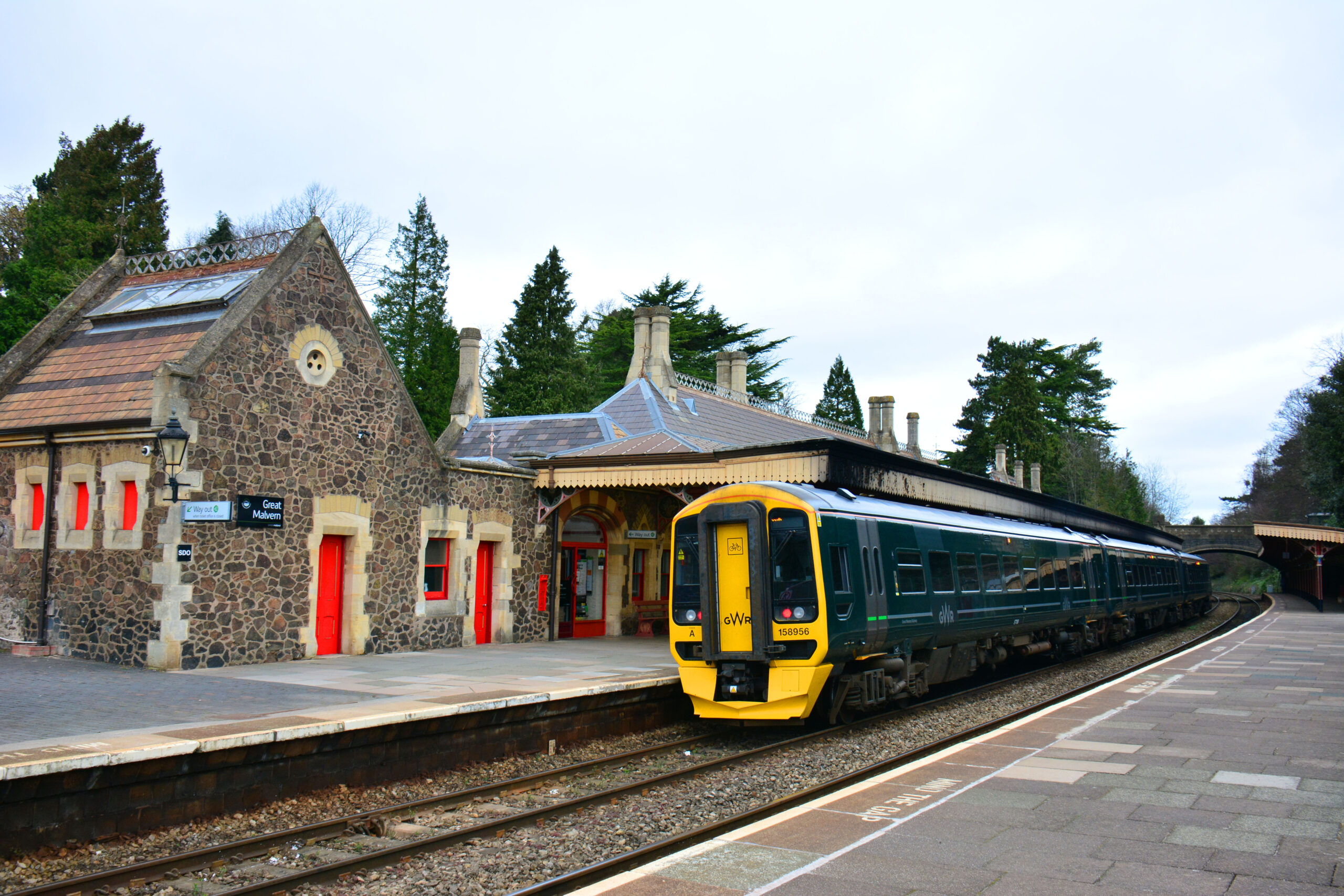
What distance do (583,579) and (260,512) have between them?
773 centimetres

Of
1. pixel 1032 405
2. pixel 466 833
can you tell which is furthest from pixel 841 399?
pixel 466 833

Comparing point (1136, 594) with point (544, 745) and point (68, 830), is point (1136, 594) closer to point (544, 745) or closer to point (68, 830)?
point (544, 745)

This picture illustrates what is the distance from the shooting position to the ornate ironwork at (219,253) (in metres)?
14.6

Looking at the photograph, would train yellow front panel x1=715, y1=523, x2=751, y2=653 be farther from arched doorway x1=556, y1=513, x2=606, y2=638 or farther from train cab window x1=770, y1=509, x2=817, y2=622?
arched doorway x1=556, y1=513, x2=606, y2=638

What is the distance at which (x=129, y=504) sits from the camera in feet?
40.9

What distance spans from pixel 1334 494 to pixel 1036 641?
3286cm

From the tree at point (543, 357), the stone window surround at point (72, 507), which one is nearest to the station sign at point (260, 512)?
the stone window surround at point (72, 507)

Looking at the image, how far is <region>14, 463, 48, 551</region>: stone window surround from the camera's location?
13.4 meters

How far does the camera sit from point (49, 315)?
618 inches

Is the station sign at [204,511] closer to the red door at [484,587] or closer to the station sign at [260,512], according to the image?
the station sign at [260,512]

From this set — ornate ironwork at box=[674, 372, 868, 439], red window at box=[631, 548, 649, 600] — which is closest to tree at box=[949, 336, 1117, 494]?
ornate ironwork at box=[674, 372, 868, 439]

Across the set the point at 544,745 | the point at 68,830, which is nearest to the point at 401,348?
the point at 544,745

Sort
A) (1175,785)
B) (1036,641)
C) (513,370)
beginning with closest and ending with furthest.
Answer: (1175,785) → (1036,641) → (513,370)

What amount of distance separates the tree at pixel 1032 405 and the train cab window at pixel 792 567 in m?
52.3
